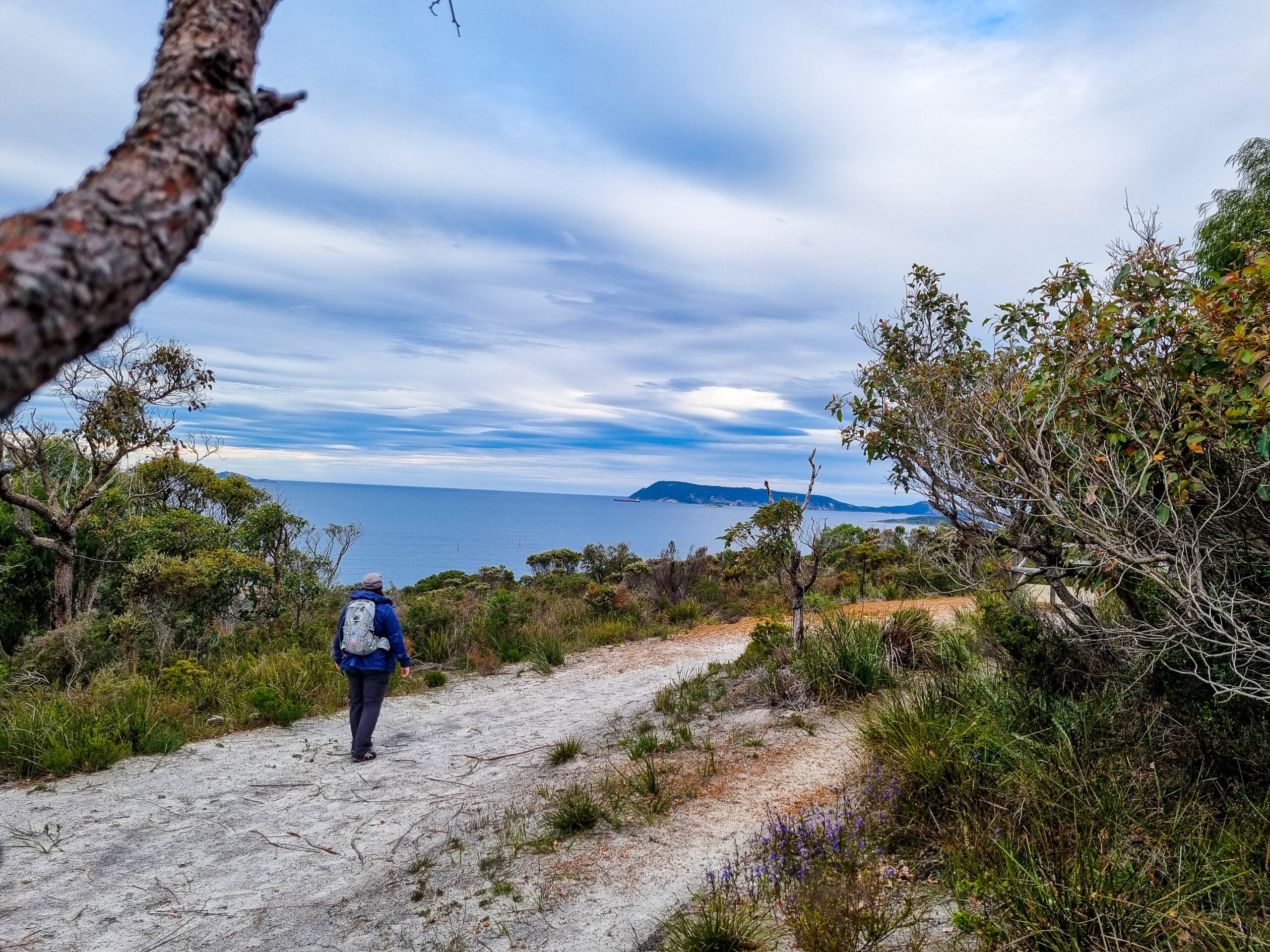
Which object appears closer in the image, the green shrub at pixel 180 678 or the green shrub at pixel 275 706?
the green shrub at pixel 275 706

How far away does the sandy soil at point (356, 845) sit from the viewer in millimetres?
4270

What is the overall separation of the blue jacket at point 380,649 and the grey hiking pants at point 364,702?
0.29ft

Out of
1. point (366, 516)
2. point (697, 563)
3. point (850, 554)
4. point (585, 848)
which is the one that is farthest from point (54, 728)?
point (366, 516)

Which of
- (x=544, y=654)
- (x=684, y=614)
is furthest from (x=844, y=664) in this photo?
(x=684, y=614)

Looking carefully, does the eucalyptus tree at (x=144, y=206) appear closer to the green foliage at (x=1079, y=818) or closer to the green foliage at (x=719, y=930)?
Answer: the green foliage at (x=719, y=930)

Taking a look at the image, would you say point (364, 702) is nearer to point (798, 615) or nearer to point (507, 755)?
point (507, 755)

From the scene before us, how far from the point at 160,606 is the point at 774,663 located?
927 centimetres

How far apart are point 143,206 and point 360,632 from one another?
6.68 m

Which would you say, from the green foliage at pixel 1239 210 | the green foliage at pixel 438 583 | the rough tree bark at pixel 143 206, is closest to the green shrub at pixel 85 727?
the rough tree bark at pixel 143 206

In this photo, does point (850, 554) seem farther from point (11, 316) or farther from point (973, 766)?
point (11, 316)

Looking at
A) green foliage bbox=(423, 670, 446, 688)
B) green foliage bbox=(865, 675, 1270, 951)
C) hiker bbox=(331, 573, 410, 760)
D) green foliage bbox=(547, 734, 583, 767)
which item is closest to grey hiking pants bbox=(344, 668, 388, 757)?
hiker bbox=(331, 573, 410, 760)

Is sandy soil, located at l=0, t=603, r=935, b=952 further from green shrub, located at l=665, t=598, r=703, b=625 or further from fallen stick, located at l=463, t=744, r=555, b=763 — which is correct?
green shrub, located at l=665, t=598, r=703, b=625

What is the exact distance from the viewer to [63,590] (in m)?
10.8

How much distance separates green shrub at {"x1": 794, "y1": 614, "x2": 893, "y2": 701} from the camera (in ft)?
25.6
